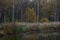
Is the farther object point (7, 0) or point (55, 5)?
point (55, 5)

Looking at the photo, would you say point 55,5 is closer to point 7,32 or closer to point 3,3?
point 3,3

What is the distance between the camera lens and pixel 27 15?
38.0 metres

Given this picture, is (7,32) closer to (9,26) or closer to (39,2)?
(9,26)

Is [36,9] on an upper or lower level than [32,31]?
upper

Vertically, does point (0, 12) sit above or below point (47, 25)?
above

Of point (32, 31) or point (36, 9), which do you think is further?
point (36, 9)

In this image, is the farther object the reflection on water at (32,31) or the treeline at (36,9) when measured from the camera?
the treeline at (36,9)

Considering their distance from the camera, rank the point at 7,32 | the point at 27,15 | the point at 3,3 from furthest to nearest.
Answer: the point at 27,15 → the point at 3,3 → the point at 7,32

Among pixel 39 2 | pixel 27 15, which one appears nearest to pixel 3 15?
pixel 27 15

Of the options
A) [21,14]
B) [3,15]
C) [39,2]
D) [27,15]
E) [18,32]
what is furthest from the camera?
[39,2]

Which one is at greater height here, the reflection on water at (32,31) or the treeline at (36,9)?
the treeline at (36,9)

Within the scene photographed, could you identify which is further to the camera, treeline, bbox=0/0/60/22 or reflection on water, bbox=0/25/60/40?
treeline, bbox=0/0/60/22

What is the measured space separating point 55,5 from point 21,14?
26.2 feet

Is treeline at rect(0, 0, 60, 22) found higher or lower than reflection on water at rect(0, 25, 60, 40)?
higher
